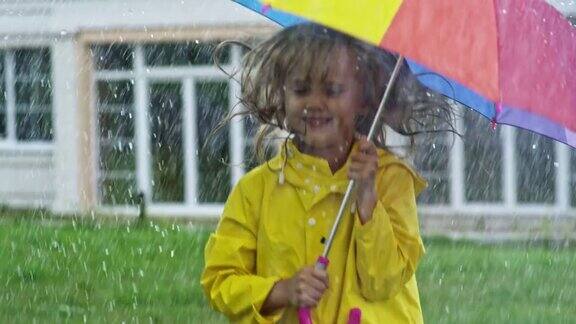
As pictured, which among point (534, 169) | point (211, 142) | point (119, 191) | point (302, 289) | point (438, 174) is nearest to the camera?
point (302, 289)

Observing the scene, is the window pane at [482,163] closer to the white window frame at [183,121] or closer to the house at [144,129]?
the house at [144,129]

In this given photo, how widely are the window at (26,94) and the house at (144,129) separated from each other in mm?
20

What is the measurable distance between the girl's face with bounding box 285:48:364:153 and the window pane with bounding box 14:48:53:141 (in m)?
15.6

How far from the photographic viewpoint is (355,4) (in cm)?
340

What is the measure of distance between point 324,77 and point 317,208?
0.33 m

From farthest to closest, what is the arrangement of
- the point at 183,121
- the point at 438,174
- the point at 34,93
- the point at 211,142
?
the point at 34,93 → the point at 211,142 → the point at 183,121 → the point at 438,174

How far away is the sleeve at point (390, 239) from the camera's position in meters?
3.53

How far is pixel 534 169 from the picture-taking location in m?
17.6

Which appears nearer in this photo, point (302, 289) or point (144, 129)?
point (302, 289)

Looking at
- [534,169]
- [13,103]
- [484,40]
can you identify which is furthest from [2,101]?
[484,40]

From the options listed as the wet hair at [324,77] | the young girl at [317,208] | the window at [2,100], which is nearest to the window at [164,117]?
the window at [2,100]

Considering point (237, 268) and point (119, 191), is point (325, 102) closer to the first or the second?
point (237, 268)

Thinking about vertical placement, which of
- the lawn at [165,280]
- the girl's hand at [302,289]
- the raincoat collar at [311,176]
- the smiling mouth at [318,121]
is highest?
the smiling mouth at [318,121]

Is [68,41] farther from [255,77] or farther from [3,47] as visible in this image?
[255,77]
